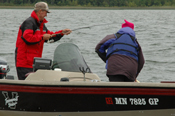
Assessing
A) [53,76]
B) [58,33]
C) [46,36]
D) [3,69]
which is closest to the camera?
[53,76]

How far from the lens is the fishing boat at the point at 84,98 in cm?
525

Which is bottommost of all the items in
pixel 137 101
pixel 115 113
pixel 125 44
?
pixel 115 113

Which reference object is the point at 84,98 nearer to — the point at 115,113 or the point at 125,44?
the point at 115,113

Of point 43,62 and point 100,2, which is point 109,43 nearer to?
point 43,62

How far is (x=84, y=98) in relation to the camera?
5.40 metres

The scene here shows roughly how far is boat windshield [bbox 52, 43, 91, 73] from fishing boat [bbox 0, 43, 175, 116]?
15.2 inches

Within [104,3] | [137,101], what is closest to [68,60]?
[137,101]

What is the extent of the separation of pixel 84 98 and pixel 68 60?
0.94 meters

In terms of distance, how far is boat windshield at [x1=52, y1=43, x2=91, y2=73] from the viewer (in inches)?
241

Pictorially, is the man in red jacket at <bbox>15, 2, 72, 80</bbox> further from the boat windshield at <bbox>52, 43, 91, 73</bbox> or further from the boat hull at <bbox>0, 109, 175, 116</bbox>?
the boat hull at <bbox>0, 109, 175, 116</bbox>

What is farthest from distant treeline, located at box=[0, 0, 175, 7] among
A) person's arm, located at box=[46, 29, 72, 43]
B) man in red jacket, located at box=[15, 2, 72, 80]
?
man in red jacket, located at box=[15, 2, 72, 80]

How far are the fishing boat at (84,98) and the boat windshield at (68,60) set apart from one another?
0.39m

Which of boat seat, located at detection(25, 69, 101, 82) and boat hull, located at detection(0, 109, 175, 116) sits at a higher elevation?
boat seat, located at detection(25, 69, 101, 82)

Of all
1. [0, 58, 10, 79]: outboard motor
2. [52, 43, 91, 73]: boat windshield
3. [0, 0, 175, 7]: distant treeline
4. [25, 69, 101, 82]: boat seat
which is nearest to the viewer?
[25, 69, 101, 82]: boat seat
